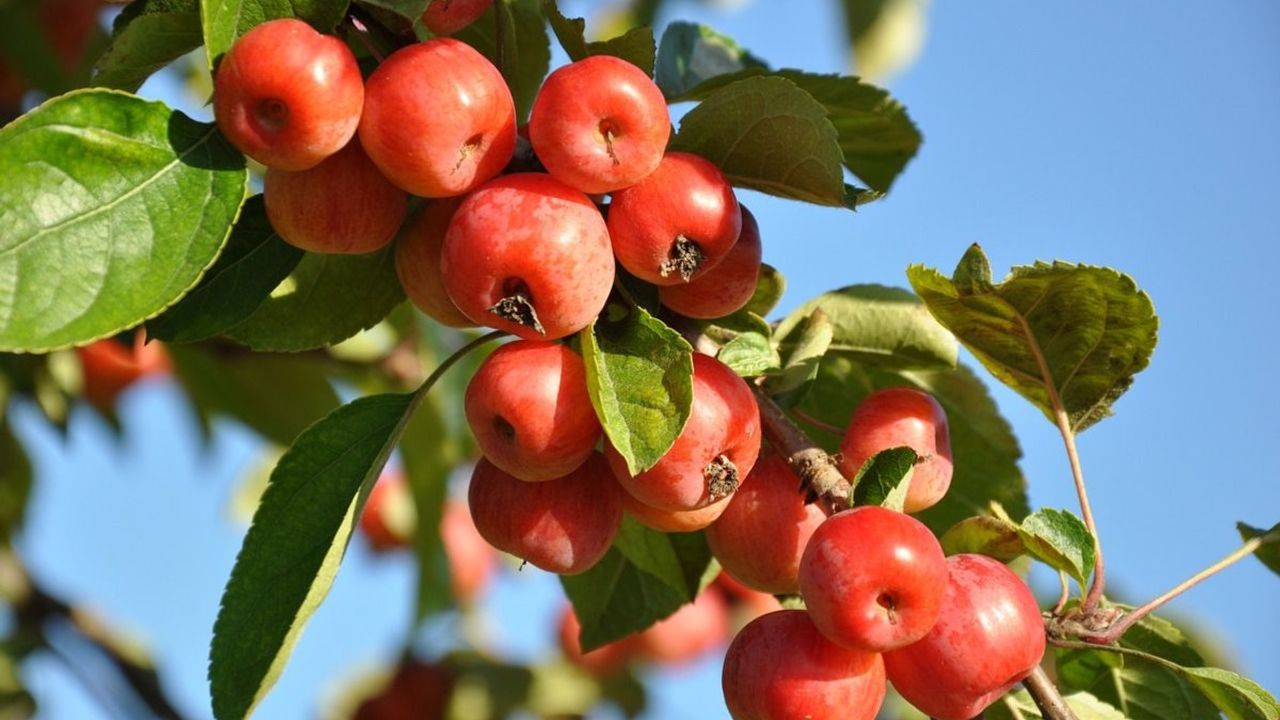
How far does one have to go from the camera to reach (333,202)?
1.44 metres

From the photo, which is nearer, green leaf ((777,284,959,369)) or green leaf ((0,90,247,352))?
green leaf ((0,90,247,352))

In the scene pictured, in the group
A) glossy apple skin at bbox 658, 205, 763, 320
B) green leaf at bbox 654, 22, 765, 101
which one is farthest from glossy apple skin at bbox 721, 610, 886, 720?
green leaf at bbox 654, 22, 765, 101

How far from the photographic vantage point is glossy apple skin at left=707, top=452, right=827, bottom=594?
1.56 metres

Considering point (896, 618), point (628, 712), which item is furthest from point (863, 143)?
point (628, 712)

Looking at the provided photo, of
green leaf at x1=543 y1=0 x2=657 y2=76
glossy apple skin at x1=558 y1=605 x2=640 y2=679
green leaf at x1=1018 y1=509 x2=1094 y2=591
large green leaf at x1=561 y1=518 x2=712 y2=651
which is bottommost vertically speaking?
glossy apple skin at x1=558 y1=605 x2=640 y2=679

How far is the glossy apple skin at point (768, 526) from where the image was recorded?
156 centimetres

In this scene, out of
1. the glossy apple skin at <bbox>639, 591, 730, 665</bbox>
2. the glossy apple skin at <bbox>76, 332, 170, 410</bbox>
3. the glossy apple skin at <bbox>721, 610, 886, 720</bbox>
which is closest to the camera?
the glossy apple skin at <bbox>721, 610, 886, 720</bbox>

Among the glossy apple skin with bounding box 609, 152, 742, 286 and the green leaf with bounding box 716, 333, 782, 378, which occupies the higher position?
the glossy apple skin with bounding box 609, 152, 742, 286

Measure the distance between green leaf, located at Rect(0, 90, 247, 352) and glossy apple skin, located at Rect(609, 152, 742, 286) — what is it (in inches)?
16.2

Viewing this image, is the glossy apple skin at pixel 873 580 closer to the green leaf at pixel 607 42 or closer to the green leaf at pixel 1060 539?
the green leaf at pixel 1060 539

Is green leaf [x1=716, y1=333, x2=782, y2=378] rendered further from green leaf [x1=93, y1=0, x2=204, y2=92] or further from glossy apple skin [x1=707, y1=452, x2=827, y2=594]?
green leaf [x1=93, y1=0, x2=204, y2=92]

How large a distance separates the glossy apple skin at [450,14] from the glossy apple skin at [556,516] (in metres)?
0.51

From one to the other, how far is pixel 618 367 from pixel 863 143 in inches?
31.7

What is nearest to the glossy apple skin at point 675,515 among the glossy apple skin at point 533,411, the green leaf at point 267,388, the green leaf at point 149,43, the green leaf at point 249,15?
the glossy apple skin at point 533,411
